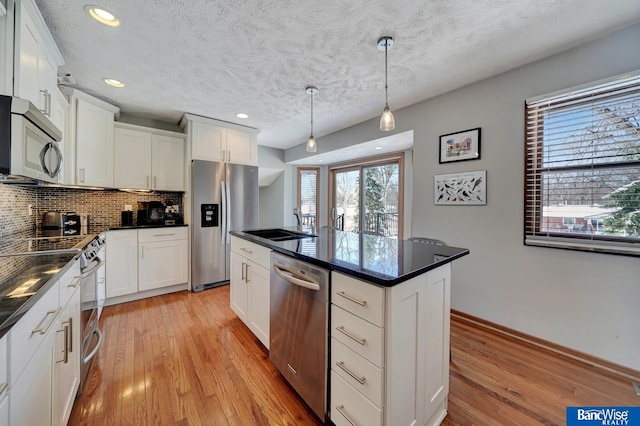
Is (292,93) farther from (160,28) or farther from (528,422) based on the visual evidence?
(528,422)

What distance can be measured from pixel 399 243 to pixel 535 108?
1716 mm

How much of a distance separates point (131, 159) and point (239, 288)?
233cm

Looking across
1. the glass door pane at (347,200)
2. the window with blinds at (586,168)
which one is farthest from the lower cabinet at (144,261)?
the window with blinds at (586,168)

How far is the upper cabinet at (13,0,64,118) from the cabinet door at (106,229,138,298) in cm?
147

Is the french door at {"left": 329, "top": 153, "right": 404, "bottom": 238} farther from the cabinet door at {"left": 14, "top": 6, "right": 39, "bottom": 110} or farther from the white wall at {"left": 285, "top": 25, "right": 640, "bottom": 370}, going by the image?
the cabinet door at {"left": 14, "top": 6, "right": 39, "bottom": 110}

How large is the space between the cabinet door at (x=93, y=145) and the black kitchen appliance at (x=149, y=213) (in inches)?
18.3

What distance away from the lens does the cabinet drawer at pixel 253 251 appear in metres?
1.84

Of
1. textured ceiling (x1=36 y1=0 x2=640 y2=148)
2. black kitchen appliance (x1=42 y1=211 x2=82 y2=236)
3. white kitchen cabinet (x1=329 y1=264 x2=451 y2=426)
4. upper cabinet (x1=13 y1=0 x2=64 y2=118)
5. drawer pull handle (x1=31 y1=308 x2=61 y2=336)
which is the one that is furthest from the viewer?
black kitchen appliance (x1=42 y1=211 x2=82 y2=236)

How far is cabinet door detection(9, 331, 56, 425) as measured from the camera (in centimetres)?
74

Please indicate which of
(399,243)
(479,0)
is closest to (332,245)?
(399,243)

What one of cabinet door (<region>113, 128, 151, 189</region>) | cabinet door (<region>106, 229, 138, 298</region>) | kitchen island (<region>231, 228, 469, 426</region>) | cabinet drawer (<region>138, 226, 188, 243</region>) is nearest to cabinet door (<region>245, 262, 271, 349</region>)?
kitchen island (<region>231, 228, 469, 426</region>)

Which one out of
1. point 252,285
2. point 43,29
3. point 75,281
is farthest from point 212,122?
point 75,281

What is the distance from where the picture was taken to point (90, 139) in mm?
2748

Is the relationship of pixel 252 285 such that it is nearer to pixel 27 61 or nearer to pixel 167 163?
pixel 27 61
